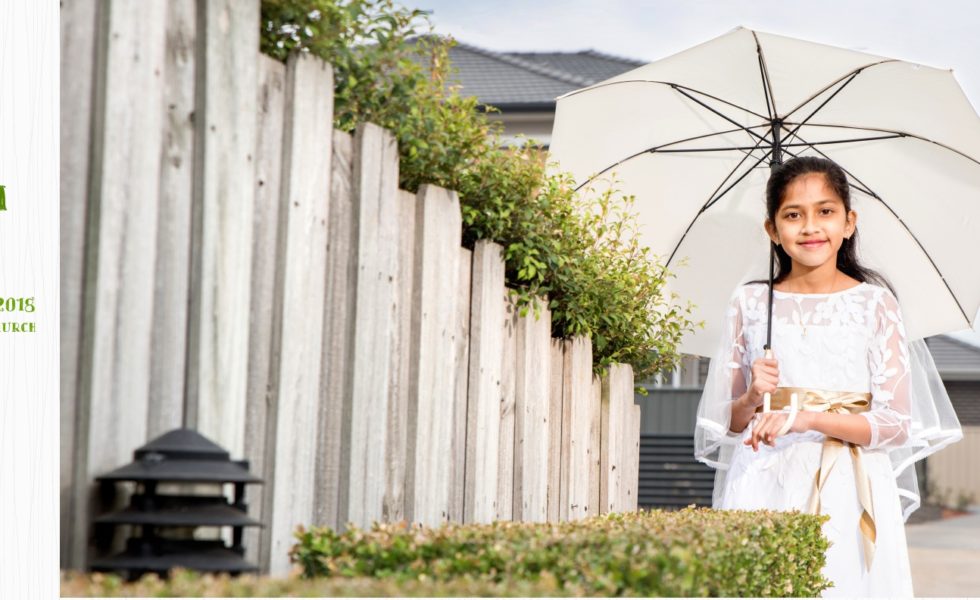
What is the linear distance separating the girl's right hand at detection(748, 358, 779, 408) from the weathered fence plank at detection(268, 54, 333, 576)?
6.10 feet

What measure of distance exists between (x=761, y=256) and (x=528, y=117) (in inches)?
345

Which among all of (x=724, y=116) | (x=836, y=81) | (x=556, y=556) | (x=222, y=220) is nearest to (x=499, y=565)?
(x=556, y=556)

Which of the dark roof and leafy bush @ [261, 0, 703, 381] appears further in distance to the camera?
the dark roof

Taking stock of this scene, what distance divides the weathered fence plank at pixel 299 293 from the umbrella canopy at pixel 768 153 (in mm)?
2169

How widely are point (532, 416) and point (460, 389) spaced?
714 millimetres

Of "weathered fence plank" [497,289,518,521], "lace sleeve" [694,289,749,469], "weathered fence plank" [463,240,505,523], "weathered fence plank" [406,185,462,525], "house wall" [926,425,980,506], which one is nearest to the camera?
"weathered fence plank" [406,185,462,525]

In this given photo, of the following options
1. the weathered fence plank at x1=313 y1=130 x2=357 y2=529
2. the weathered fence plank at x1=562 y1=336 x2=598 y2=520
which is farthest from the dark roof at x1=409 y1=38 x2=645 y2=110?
the weathered fence plank at x1=313 y1=130 x2=357 y2=529

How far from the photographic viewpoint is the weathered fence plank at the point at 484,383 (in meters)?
3.75

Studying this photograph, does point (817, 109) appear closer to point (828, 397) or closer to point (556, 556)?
point (828, 397)

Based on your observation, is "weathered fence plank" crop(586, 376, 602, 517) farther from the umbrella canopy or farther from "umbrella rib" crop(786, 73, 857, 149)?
"umbrella rib" crop(786, 73, 857, 149)

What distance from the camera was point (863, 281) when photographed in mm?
4332

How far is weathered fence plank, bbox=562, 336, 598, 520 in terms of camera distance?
187 inches

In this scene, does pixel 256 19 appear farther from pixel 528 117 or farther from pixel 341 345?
pixel 528 117

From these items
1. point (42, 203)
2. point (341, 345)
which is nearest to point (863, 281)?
point (341, 345)
